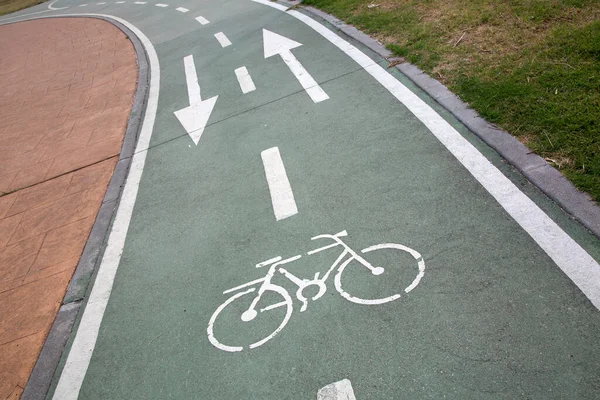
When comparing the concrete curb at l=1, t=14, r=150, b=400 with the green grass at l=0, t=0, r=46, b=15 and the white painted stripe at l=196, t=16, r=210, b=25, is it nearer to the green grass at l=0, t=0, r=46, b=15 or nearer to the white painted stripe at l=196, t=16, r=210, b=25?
the white painted stripe at l=196, t=16, r=210, b=25

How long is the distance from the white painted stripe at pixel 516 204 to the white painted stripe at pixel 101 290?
3.84m

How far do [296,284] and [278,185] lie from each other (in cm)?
166

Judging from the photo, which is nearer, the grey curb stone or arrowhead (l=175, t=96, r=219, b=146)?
the grey curb stone

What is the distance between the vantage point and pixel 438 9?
8.17m

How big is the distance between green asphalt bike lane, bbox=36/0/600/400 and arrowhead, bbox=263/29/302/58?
124 inches

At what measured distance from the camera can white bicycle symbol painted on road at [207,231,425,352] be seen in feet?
11.6

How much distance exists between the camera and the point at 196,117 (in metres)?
7.48

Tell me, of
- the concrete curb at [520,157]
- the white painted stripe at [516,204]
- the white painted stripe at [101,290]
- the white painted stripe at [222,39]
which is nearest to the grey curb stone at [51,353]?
the white painted stripe at [101,290]

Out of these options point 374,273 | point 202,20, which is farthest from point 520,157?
point 202,20

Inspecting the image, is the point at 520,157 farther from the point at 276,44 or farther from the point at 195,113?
the point at 276,44

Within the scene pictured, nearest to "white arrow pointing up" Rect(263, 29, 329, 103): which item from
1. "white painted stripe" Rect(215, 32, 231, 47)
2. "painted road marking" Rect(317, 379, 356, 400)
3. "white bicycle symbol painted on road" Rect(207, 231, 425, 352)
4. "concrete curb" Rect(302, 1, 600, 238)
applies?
"white painted stripe" Rect(215, 32, 231, 47)

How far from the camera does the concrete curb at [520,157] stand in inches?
142

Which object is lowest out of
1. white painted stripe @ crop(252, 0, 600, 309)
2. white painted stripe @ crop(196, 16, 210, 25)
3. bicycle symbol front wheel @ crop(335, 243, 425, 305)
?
white painted stripe @ crop(196, 16, 210, 25)

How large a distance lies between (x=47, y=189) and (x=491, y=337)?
21.0 feet
